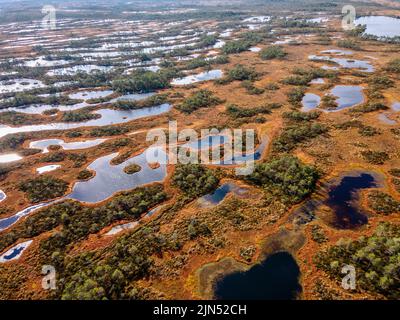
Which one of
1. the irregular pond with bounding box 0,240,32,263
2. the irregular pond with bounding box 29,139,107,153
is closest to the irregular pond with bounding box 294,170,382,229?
the irregular pond with bounding box 0,240,32,263

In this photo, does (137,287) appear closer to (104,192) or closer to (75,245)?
(75,245)

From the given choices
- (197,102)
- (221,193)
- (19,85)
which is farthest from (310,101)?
(19,85)

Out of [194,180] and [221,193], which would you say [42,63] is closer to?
[194,180]

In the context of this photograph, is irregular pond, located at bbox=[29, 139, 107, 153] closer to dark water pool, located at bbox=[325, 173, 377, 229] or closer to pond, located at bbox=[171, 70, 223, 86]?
pond, located at bbox=[171, 70, 223, 86]

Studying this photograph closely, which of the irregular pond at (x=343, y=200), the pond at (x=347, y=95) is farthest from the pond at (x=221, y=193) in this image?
the pond at (x=347, y=95)
